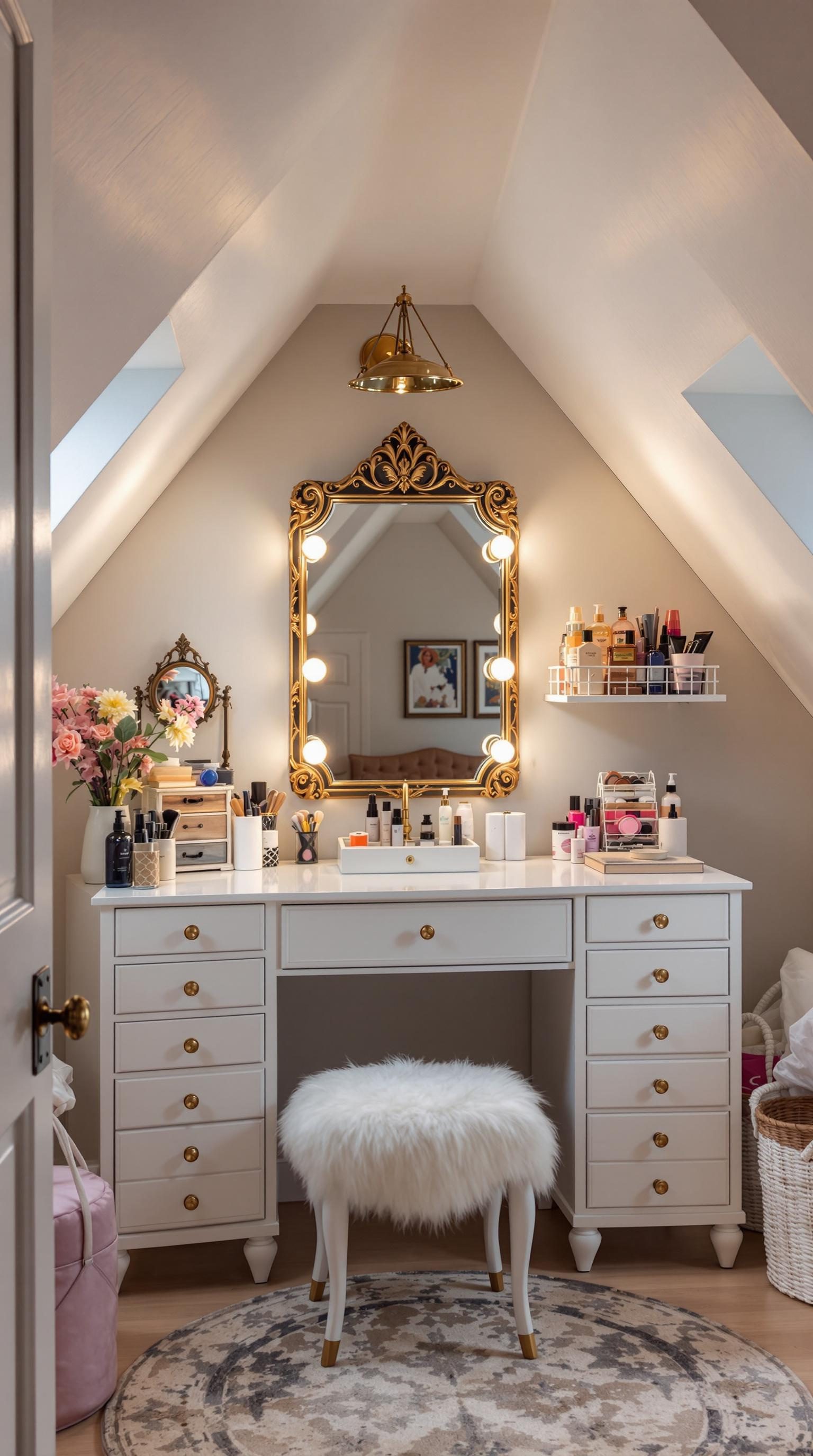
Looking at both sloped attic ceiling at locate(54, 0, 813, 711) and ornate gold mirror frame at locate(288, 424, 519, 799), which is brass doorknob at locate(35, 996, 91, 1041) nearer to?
sloped attic ceiling at locate(54, 0, 813, 711)

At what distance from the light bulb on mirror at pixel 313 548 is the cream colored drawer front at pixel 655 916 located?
3.80 feet

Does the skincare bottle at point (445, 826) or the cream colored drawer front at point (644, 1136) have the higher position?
the skincare bottle at point (445, 826)

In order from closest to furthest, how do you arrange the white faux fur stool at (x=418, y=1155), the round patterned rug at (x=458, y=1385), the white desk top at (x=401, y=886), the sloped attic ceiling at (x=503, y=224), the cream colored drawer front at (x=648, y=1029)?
1. the sloped attic ceiling at (x=503, y=224)
2. the round patterned rug at (x=458, y=1385)
3. the white faux fur stool at (x=418, y=1155)
4. the white desk top at (x=401, y=886)
5. the cream colored drawer front at (x=648, y=1029)

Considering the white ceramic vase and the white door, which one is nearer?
the white door

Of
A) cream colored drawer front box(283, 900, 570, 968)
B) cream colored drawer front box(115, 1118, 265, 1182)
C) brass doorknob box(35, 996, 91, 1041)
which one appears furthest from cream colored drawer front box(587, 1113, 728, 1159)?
brass doorknob box(35, 996, 91, 1041)

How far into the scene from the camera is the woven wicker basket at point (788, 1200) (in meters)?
2.48

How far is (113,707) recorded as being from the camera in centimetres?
273

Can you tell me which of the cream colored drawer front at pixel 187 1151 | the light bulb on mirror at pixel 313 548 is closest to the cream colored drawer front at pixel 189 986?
the cream colored drawer front at pixel 187 1151

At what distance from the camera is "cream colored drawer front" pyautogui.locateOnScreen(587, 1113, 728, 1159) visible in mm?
2637

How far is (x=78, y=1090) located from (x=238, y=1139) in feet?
1.74

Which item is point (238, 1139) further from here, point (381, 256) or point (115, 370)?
point (381, 256)

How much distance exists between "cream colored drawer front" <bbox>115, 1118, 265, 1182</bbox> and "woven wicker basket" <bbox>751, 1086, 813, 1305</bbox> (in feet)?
3.68

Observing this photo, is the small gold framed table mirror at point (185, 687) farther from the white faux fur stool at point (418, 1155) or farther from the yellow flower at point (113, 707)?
the white faux fur stool at point (418, 1155)

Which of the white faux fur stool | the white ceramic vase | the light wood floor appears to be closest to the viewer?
the white faux fur stool
